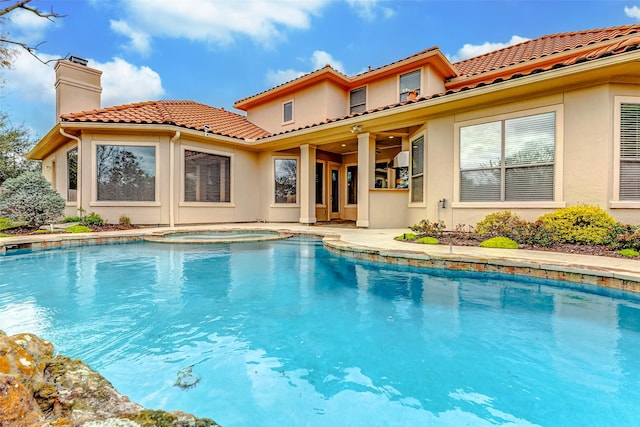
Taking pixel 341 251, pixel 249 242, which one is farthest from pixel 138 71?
pixel 341 251

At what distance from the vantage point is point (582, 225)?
20.5ft

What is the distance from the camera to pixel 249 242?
8.66 m

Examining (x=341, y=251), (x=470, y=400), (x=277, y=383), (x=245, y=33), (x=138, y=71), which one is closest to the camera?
(x=470, y=400)

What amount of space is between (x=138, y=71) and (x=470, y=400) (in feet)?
92.6

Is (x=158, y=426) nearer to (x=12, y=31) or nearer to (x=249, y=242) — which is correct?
(x=249, y=242)

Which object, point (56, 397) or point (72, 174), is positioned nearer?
point (56, 397)

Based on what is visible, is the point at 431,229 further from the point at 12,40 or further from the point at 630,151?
the point at 12,40

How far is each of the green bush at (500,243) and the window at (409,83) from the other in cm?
681

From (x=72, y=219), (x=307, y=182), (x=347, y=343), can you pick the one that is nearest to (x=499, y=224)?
(x=347, y=343)

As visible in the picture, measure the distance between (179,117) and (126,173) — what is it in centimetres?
300

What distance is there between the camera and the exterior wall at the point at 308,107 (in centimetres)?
1294

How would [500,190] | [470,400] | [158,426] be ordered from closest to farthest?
[158,426] < [470,400] < [500,190]

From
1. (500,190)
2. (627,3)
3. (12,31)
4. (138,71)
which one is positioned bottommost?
(500,190)

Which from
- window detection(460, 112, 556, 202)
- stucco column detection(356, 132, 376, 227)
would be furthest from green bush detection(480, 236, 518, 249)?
stucco column detection(356, 132, 376, 227)
